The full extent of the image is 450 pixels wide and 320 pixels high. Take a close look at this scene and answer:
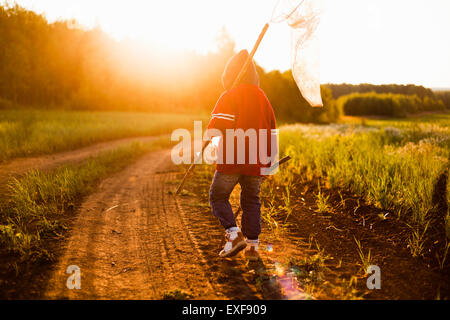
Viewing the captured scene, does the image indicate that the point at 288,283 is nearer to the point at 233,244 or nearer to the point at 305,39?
the point at 233,244

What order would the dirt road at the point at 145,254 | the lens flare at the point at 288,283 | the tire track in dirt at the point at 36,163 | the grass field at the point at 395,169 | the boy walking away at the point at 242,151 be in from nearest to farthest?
the lens flare at the point at 288,283, the dirt road at the point at 145,254, the boy walking away at the point at 242,151, the grass field at the point at 395,169, the tire track in dirt at the point at 36,163

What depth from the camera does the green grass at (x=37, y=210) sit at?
3.21 m

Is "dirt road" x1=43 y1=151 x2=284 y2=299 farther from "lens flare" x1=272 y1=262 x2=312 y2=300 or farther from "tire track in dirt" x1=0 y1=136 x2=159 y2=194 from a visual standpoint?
"tire track in dirt" x1=0 y1=136 x2=159 y2=194

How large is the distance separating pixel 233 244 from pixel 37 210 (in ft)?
10.2

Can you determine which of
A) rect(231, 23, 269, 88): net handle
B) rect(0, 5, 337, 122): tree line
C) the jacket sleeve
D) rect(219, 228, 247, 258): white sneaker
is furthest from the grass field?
rect(0, 5, 337, 122): tree line

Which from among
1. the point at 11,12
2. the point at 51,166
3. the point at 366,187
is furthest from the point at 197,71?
the point at 366,187

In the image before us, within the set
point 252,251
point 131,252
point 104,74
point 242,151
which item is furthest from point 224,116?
point 104,74

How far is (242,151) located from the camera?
3180 mm

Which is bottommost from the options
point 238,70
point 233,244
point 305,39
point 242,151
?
point 233,244

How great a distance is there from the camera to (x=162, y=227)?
13.5 feet

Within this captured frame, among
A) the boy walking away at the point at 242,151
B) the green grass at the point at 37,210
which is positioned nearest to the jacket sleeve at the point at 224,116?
the boy walking away at the point at 242,151

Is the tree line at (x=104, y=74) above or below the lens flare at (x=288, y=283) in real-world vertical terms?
above

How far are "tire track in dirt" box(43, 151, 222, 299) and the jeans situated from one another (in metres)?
0.58

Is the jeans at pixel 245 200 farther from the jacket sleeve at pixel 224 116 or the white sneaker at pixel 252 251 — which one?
the jacket sleeve at pixel 224 116
